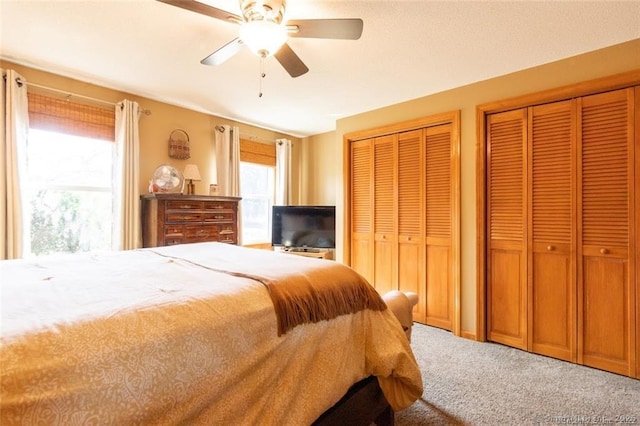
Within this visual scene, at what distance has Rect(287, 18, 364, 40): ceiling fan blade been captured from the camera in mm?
1629

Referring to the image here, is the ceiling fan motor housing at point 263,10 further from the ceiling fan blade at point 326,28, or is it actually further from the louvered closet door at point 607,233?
the louvered closet door at point 607,233

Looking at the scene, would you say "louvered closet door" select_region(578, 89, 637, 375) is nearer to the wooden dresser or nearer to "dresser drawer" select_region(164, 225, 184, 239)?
the wooden dresser

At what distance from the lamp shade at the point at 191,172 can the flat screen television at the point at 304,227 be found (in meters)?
1.28

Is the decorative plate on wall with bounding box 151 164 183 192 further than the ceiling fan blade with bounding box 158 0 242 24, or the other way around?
the decorative plate on wall with bounding box 151 164 183 192

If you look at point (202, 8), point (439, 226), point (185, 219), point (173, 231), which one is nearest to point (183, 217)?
point (185, 219)

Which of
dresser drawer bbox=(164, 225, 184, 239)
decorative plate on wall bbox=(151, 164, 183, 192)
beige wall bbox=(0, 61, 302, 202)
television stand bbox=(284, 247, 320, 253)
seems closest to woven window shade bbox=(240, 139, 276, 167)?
beige wall bbox=(0, 61, 302, 202)

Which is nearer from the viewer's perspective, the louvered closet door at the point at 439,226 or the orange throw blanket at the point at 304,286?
the orange throw blanket at the point at 304,286

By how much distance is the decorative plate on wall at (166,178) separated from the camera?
3293 millimetres

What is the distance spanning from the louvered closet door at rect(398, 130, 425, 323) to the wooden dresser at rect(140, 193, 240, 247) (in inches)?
77.4

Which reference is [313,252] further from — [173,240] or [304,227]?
[173,240]

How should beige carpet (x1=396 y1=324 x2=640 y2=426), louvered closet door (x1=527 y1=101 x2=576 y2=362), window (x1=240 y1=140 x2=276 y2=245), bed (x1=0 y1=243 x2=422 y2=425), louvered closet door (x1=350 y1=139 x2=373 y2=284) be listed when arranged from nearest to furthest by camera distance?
bed (x1=0 y1=243 x2=422 y2=425), beige carpet (x1=396 y1=324 x2=640 y2=426), louvered closet door (x1=527 y1=101 x2=576 y2=362), louvered closet door (x1=350 y1=139 x2=373 y2=284), window (x1=240 y1=140 x2=276 y2=245)

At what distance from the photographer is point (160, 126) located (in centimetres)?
354

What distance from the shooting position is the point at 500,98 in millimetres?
2812

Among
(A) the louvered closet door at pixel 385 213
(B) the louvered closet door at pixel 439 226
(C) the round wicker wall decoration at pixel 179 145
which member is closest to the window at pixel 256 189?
(C) the round wicker wall decoration at pixel 179 145
